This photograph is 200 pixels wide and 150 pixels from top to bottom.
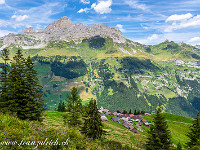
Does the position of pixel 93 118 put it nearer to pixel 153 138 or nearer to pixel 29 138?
pixel 153 138

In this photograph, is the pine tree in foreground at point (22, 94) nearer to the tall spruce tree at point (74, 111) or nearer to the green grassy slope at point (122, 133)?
the green grassy slope at point (122, 133)

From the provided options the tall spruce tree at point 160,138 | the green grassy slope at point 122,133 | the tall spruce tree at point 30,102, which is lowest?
the green grassy slope at point 122,133

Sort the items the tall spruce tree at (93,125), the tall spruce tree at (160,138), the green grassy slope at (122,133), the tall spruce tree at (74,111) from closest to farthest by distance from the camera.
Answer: the tall spruce tree at (93,125) < the tall spruce tree at (160,138) < the tall spruce tree at (74,111) < the green grassy slope at (122,133)

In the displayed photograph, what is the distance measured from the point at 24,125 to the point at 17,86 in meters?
17.6

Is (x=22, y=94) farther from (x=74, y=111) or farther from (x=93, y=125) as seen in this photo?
(x=93, y=125)

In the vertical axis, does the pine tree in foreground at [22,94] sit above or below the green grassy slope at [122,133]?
above

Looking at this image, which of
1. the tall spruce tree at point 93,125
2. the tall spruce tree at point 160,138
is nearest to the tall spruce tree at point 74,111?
the tall spruce tree at point 93,125

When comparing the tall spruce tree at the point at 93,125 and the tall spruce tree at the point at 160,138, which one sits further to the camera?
the tall spruce tree at the point at 160,138

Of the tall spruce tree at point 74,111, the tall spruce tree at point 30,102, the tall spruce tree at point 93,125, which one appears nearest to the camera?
the tall spruce tree at point 93,125

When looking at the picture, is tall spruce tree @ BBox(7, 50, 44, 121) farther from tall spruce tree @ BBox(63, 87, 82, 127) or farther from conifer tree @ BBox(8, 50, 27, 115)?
tall spruce tree @ BBox(63, 87, 82, 127)

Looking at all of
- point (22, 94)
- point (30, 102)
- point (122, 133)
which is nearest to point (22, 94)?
point (22, 94)

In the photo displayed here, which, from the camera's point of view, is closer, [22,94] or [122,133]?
[22,94]

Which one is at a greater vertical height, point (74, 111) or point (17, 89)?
point (17, 89)

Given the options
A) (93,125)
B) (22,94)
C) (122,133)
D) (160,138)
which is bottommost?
(122,133)
